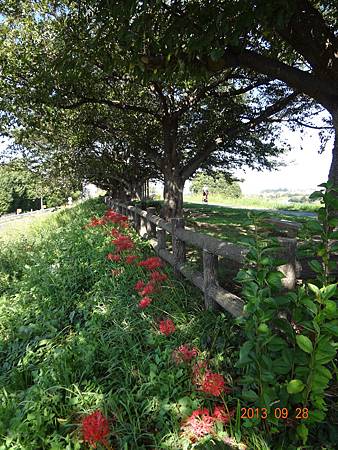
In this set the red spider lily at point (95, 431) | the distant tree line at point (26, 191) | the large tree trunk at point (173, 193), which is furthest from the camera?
the distant tree line at point (26, 191)

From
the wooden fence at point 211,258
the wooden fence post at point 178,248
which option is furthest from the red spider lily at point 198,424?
the wooden fence post at point 178,248

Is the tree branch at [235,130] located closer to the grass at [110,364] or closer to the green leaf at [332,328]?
the grass at [110,364]

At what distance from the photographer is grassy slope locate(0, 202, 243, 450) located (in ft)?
7.24

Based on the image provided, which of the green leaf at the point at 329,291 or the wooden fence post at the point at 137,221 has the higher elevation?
the green leaf at the point at 329,291

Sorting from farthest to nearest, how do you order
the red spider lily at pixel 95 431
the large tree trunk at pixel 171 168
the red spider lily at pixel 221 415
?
the large tree trunk at pixel 171 168 → the red spider lily at pixel 221 415 → the red spider lily at pixel 95 431

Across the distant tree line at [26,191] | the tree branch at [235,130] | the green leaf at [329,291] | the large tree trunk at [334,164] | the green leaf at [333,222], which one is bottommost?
the distant tree line at [26,191]

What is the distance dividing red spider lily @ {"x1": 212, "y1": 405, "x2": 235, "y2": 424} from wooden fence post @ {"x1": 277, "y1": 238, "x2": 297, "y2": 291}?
92 cm

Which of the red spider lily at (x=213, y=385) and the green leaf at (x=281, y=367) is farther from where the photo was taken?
the red spider lily at (x=213, y=385)

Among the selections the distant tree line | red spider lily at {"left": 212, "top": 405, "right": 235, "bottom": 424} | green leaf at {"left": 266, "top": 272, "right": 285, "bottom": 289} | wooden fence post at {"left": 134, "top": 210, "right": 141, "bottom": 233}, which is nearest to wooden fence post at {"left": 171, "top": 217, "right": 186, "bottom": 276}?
red spider lily at {"left": 212, "top": 405, "right": 235, "bottom": 424}

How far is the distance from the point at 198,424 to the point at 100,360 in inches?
48.2

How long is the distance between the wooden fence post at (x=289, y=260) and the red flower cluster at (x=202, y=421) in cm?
94

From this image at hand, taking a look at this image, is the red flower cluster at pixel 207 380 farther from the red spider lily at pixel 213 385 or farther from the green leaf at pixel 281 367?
the green leaf at pixel 281 367

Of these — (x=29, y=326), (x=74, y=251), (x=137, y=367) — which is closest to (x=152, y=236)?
(x=74, y=251)

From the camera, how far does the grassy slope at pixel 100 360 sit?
2207 mm
